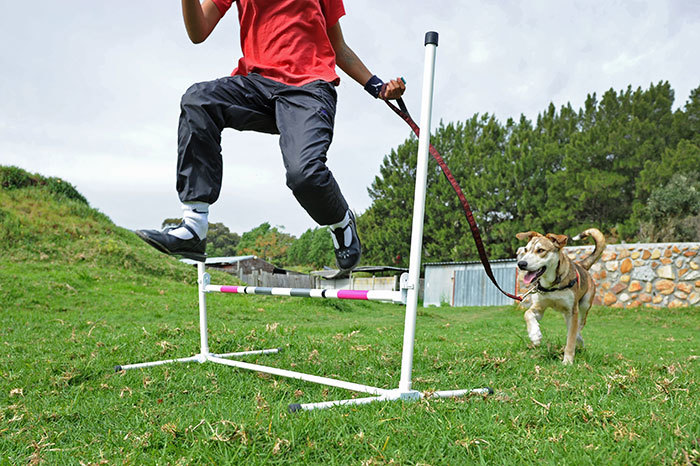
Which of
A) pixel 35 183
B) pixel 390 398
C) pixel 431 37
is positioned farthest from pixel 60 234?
pixel 390 398

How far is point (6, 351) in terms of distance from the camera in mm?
4281

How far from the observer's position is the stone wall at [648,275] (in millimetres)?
11984

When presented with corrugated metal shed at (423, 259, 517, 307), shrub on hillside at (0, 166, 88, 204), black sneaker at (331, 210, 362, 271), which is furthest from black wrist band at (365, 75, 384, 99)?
corrugated metal shed at (423, 259, 517, 307)

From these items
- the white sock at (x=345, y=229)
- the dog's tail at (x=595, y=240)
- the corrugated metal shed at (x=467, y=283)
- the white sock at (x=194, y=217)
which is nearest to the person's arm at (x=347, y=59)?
the white sock at (x=345, y=229)

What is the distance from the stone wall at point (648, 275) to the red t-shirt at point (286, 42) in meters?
10.5

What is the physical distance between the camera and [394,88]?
2.89 meters

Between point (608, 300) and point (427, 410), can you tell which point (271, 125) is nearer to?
point (427, 410)

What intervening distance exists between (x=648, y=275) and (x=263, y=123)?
12492mm

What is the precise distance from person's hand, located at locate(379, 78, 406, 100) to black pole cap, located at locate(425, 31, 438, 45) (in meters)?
0.27

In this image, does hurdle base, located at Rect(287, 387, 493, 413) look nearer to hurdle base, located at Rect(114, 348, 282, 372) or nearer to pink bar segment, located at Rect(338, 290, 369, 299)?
pink bar segment, located at Rect(338, 290, 369, 299)

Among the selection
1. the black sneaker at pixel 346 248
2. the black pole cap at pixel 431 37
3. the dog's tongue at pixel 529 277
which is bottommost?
the dog's tongue at pixel 529 277

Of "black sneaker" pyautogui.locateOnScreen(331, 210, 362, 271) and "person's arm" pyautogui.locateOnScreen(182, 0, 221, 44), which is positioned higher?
"person's arm" pyautogui.locateOnScreen(182, 0, 221, 44)

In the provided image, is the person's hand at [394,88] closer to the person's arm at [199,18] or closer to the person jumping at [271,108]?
the person jumping at [271,108]

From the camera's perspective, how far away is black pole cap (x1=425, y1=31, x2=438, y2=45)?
2.69 meters
